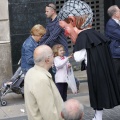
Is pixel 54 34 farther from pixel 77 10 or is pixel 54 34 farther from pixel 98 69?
pixel 98 69

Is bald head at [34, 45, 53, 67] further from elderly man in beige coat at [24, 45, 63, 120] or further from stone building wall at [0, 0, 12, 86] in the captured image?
stone building wall at [0, 0, 12, 86]

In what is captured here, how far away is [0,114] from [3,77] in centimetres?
181

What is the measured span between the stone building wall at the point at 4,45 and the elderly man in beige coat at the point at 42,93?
206 inches

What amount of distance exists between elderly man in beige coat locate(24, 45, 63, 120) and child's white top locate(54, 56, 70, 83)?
3.21 meters

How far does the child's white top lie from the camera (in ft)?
28.0

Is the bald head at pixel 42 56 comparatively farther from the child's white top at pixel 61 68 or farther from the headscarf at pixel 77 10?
the child's white top at pixel 61 68

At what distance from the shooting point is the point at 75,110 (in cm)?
446

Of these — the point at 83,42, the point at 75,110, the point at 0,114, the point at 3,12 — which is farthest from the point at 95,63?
the point at 3,12

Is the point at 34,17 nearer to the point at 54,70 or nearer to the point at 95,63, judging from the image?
the point at 54,70

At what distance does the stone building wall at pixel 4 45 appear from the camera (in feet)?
34.2

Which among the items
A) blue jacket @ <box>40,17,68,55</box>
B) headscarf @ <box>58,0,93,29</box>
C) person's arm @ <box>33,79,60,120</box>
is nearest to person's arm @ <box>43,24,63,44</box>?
blue jacket @ <box>40,17,68,55</box>

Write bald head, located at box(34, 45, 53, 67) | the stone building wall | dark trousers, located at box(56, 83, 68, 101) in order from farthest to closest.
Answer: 1. the stone building wall
2. dark trousers, located at box(56, 83, 68, 101)
3. bald head, located at box(34, 45, 53, 67)

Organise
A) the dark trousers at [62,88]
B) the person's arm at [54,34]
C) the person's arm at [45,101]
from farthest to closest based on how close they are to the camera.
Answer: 1. the person's arm at [54,34]
2. the dark trousers at [62,88]
3. the person's arm at [45,101]

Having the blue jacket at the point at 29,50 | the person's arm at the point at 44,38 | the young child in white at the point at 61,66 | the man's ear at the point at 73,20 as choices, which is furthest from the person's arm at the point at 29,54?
the man's ear at the point at 73,20
